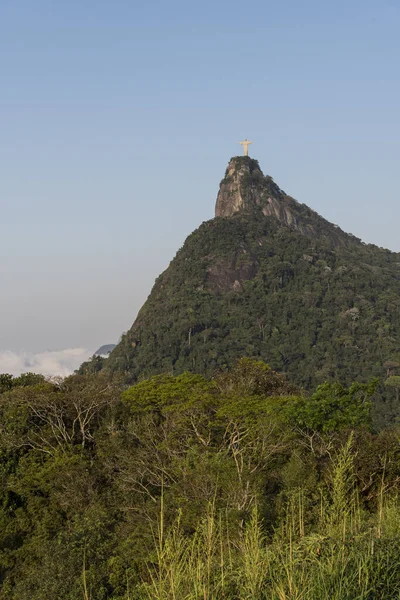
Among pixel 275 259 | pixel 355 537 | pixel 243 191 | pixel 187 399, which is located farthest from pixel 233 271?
pixel 355 537

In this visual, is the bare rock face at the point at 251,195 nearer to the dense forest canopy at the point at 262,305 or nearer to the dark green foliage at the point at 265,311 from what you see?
the dense forest canopy at the point at 262,305

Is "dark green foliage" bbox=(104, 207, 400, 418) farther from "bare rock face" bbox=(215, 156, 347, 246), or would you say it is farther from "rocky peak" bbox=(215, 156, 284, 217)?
"rocky peak" bbox=(215, 156, 284, 217)

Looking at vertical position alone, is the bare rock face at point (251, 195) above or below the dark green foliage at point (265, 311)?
above

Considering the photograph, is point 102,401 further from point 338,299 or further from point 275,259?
point 275,259

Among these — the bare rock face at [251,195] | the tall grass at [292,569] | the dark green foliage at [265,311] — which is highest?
the bare rock face at [251,195]

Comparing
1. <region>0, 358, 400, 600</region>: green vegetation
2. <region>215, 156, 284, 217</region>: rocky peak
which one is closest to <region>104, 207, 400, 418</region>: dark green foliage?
<region>215, 156, 284, 217</region>: rocky peak

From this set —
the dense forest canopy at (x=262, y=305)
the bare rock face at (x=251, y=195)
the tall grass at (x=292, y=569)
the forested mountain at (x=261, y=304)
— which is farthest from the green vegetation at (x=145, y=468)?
the bare rock face at (x=251, y=195)

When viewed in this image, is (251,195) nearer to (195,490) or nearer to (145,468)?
(145,468)
